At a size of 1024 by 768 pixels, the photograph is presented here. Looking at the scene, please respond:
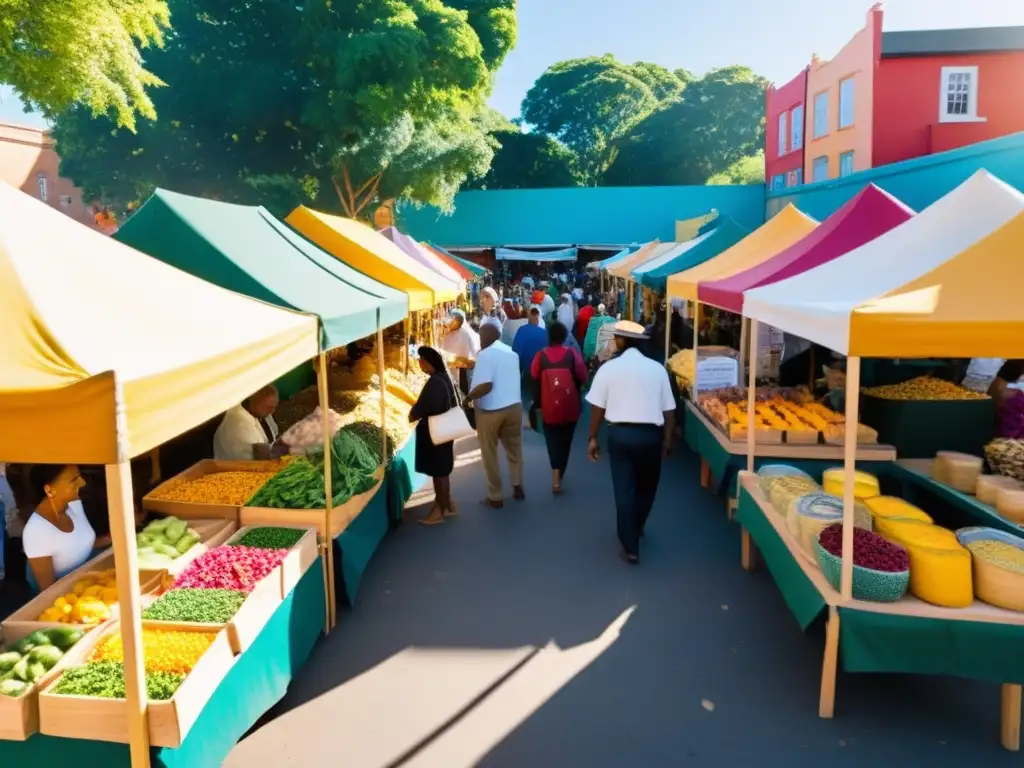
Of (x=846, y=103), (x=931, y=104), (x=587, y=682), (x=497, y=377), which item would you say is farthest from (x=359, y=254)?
(x=846, y=103)

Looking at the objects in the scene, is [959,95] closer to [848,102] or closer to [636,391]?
[848,102]

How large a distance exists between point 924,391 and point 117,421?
664 cm

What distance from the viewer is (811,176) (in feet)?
104

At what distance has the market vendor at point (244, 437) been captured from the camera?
638cm

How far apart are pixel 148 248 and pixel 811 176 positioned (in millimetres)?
31377

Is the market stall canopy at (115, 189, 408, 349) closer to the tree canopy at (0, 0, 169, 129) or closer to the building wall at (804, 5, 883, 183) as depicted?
the tree canopy at (0, 0, 169, 129)

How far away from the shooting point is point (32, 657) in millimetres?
3324

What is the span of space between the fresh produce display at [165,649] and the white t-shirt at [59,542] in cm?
104

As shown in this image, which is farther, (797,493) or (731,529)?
(731,529)

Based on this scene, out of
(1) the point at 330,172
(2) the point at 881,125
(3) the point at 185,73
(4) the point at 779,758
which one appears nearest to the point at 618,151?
(2) the point at 881,125

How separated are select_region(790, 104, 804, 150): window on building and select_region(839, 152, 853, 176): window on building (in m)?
4.00

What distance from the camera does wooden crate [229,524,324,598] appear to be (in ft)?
14.0

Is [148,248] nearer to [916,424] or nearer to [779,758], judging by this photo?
[779,758]

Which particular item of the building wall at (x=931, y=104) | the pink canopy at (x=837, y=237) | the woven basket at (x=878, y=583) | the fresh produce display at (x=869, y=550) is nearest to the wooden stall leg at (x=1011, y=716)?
the woven basket at (x=878, y=583)
